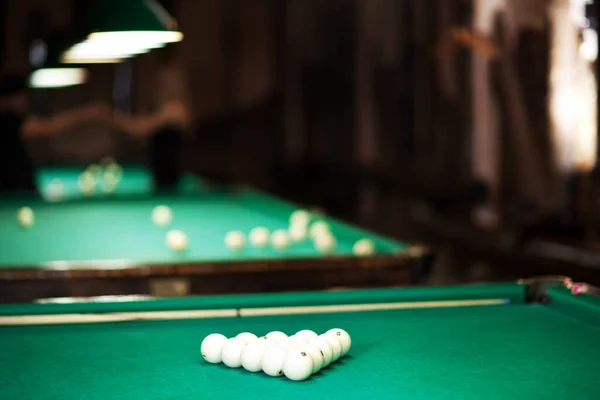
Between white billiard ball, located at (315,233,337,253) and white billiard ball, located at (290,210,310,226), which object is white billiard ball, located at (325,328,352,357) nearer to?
white billiard ball, located at (315,233,337,253)

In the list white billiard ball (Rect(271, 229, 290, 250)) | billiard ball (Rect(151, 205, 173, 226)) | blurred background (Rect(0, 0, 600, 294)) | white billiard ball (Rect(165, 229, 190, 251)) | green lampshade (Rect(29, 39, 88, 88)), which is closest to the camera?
white billiard ball (Rect(165, 229, 190, 251))

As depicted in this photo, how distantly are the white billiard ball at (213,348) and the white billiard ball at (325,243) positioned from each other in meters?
1.74

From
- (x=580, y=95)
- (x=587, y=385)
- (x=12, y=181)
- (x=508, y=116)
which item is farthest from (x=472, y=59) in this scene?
(x=587, y=385)

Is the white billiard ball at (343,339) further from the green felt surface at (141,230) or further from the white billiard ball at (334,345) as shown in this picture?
the green felt surface at (141,230)

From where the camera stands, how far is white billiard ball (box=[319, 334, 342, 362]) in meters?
1.76

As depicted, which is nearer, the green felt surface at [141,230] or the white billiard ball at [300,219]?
the green felt surface at [141,230]

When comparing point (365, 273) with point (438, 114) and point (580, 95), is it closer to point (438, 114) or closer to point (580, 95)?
point (580, 95)

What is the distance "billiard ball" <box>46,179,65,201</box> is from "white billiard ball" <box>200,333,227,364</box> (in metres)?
4.12

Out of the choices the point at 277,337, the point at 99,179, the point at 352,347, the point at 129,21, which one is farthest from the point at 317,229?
the point at 99,179

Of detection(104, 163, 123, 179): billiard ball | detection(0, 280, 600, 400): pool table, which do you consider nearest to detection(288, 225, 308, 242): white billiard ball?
detection(0, 280, 600, 400): pool table

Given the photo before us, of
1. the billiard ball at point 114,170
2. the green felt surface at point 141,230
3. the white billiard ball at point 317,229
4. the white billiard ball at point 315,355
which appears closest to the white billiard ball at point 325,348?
the white billiard ball at point 315,355

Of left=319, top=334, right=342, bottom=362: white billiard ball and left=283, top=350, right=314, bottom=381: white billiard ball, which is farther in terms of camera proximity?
left=319, top=334, right=342, bottom=362: white billiard ball

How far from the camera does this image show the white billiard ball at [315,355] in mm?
1666

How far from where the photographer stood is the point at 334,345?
69.4 inches
